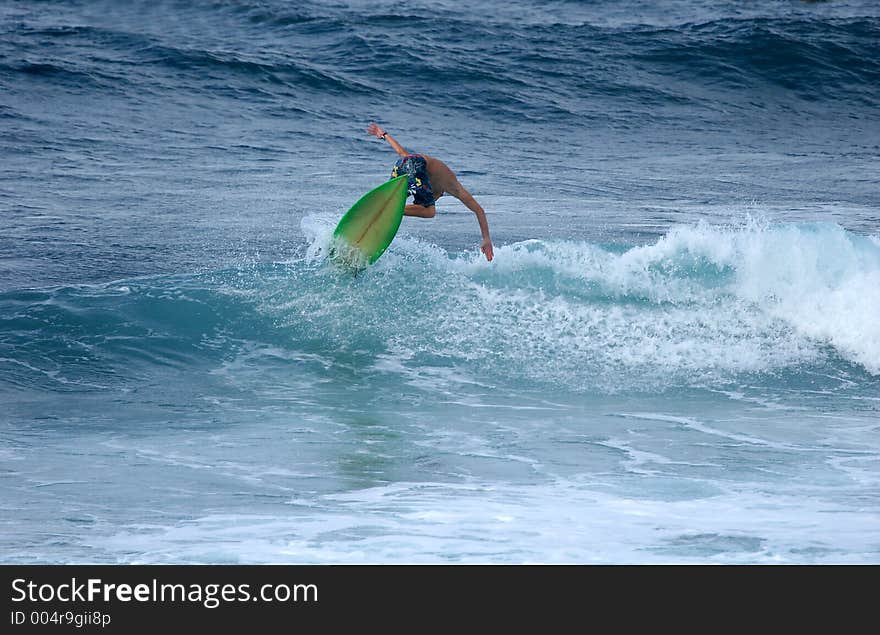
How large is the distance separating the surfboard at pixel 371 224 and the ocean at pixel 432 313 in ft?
1.48

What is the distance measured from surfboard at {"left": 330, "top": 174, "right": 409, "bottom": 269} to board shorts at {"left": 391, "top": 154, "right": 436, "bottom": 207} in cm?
6

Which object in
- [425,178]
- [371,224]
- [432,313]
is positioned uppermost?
[425,178]

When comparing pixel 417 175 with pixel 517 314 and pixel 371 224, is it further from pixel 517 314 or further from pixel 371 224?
pixel 517 314

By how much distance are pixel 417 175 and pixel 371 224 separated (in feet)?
2.24

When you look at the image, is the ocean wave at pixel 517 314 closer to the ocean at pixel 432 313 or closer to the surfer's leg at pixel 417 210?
the ocean at pixel 432 313

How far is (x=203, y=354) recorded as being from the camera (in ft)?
31.3

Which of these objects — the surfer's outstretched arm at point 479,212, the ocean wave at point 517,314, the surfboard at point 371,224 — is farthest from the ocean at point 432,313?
the surfer's outstretched arm at point 479,212

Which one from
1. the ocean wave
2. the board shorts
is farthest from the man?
the ocean wave

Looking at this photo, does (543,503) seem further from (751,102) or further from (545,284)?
(751,102)

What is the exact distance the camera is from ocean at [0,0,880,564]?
19.2 feet

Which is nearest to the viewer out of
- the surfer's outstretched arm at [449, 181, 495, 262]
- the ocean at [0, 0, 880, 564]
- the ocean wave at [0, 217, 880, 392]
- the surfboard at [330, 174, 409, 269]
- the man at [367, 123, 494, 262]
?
the ocean at [0, 0, 880, 564]

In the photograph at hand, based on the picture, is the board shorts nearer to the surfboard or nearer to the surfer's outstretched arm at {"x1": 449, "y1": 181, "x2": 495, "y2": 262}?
the surfboard

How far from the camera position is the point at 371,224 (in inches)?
380

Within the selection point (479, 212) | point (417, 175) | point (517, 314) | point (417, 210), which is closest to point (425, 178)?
point (417, 175)
